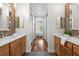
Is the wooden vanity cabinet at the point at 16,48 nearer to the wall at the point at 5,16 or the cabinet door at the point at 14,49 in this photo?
the cabinet door at the point at 14,49

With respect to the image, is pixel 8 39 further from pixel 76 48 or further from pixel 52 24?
pixel 52 24

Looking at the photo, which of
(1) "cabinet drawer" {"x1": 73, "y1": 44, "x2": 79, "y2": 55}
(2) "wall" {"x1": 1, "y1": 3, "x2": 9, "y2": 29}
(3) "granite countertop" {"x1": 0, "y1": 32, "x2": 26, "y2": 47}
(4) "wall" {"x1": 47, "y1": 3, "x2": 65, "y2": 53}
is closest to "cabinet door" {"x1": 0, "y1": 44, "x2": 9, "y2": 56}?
(3) "granite countertop" {"x1": 0, "y1": 32, "x2": 26, "y2": 47}

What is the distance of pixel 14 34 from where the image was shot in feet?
Answer: 10.3

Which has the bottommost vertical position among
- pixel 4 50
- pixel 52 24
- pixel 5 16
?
pixel 4 50

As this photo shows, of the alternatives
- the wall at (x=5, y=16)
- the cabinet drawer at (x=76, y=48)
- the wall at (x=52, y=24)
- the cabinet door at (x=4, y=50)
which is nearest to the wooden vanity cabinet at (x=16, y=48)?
the cabinet door at (x=4, y=50)

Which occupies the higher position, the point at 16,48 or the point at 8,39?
the point at 8,39

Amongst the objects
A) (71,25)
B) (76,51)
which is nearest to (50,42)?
(71,25)

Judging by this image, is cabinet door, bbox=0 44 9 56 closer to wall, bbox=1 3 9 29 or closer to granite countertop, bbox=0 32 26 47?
granite countertop, bbox=0 32 26 47

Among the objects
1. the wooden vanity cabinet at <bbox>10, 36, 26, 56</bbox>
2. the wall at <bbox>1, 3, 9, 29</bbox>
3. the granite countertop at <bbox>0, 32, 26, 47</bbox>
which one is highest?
the wall at <bbox>1, 3, 9, 29</bbox>

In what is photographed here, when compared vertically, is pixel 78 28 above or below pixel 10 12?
below

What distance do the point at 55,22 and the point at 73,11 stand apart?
103 cm

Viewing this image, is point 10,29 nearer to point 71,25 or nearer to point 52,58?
point 71,25

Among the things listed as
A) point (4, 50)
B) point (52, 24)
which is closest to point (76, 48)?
point (4, 50)

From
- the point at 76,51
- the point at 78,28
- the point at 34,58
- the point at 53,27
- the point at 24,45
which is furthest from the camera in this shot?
the point at 53,27
